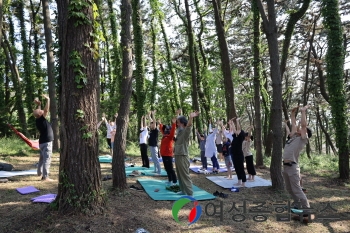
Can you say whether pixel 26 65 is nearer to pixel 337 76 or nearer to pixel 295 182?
pixel 337 76

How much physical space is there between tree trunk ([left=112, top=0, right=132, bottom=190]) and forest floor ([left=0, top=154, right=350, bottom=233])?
445 mm

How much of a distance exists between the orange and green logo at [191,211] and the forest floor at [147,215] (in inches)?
3.9

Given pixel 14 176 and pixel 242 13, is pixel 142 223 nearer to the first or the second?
pixel 14 176

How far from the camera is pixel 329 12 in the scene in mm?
9719

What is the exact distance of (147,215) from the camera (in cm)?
548

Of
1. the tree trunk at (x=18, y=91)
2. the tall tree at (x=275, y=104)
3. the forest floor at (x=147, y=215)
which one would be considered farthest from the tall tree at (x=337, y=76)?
the tree trunk at (x=18, y=91)

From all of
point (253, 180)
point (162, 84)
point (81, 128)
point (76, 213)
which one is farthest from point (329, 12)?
point (162, 84)

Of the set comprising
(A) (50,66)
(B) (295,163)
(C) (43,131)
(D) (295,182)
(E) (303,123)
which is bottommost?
(D) (295,182)

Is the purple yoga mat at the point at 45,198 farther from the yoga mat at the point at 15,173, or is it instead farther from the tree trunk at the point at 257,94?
the tree trunk at the point at 257,94

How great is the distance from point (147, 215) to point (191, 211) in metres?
1.04

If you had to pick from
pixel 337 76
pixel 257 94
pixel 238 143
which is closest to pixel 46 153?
pixel 238 143

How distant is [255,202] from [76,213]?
14.0 feet

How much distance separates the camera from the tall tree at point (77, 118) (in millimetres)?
4707

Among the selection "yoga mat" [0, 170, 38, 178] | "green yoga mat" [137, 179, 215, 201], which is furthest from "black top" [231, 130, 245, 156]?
"yoga mat" [0, 170, 38, 178]
